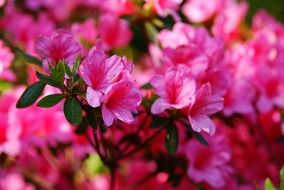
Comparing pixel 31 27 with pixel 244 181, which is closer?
pixel 244 181

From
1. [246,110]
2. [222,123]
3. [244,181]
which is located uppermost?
[246,110]

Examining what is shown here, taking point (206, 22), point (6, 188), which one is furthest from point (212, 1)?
point (6, 188)

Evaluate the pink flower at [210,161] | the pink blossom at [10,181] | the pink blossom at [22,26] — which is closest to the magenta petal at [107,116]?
the pink flower at [210,161]

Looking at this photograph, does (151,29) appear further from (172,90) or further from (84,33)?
(172,90)

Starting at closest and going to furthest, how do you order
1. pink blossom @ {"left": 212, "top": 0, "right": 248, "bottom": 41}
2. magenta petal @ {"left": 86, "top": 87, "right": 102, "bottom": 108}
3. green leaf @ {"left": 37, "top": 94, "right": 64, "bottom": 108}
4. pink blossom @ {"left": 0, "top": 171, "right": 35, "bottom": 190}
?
magenta petal @ {"left": 86, "top": 87, "right": 102, "bottom": 108} → green leaf @ {"left": 37, "top": 94, "right": 64, "bottom": 108} → pink blossom @ {"left": 0, "top": 171, "right": 35, "bottom": 190} → pink blossom @ {"left": 212, "top": 0, "right": 248, "bottom": 41}

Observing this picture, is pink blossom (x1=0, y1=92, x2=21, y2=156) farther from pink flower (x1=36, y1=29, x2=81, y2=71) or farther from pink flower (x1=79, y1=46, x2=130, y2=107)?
pink flower (x1=79, y1=46, x2=130, y2=107)

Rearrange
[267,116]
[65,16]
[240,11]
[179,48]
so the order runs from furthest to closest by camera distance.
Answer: [65,16] < [240,11] < [267,116] < [179,48]

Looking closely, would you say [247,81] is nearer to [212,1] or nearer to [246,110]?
[246,110]

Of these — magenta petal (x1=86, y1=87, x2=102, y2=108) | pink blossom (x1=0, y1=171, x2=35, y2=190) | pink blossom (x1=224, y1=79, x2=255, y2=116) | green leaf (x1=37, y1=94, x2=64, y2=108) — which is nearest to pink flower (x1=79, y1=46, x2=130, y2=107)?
magenta petal (x1=86, y1=87, x2=102, y2=108)
